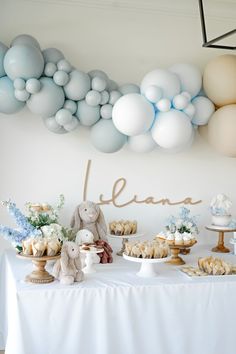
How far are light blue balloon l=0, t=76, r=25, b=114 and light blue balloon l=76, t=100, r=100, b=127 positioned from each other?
0.31 metres

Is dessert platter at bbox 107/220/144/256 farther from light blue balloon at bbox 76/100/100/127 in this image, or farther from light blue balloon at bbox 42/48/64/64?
light blue balloon at bbox 42/48/64/64

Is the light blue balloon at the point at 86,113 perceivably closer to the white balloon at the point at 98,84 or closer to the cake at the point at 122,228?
A: the white balloon at the point at 98,84

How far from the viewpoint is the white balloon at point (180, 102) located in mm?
2475

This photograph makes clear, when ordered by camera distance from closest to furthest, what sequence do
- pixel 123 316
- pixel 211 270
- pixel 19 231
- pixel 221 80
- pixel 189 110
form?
pixel 123 316, pixel 19 231, pixel 211 270, pixel 189 110, pixel 221 80

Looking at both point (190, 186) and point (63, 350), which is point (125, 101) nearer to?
point (190, 186)

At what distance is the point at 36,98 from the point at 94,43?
66cm

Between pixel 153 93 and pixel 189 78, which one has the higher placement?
pixel 189 78

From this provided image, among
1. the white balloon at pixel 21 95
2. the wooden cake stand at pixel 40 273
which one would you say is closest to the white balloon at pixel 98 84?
the white balloon at pixel 21 95

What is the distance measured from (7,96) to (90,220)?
77 centimetres

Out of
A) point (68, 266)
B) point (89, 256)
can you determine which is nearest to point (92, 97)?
point (89, 256)

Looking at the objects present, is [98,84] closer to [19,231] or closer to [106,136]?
[106,136]

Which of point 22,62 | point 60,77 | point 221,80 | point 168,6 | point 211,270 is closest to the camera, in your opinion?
point 211,270

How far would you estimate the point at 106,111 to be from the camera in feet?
8.39

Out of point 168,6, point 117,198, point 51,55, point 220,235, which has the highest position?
point 168,6
